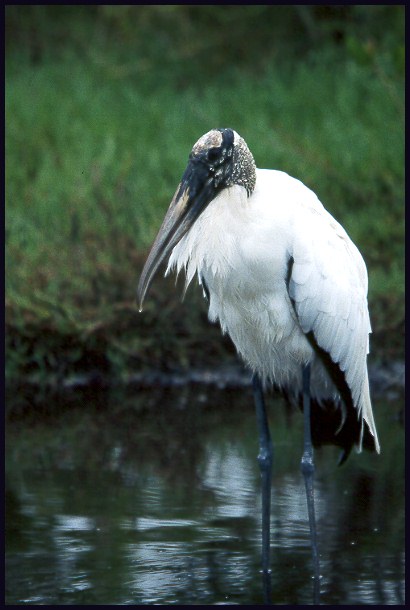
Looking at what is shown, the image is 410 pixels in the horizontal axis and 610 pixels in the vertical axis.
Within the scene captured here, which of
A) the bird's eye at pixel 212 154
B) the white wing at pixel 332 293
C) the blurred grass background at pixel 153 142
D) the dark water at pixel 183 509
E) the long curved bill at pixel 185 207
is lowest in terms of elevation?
the dark water at pixel 183 509

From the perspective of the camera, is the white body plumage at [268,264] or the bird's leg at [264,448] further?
the bird's leg at [264,448]

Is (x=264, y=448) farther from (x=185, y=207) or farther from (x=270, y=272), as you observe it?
(x=185, y=207)

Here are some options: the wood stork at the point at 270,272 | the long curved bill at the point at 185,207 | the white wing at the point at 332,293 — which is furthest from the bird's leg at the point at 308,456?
the long curved bill at the point at 185,207

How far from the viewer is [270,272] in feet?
16.2

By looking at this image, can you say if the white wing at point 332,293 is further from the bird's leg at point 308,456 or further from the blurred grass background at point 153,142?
the blurred grass background at point 153,142

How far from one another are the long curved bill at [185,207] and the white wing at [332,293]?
391 mm

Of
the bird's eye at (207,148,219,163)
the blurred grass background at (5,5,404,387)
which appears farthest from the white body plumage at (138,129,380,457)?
the blurred grass background at (5,5,404,387)

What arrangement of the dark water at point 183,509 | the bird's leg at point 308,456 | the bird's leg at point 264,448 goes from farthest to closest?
the bird's leg at point 264,448 < the bird's leg at point 308,456 < the dark water at point 183,509

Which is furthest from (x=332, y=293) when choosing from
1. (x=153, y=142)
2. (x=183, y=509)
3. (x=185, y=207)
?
(x=153, y=142)

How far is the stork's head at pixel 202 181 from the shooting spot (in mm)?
4879

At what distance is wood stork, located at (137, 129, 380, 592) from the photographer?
4895mm

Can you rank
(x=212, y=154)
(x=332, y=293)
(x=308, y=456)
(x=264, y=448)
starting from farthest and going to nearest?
(x=264, y=448), (x=308, y=456), (x=332, y=293), (x=212, y=154)

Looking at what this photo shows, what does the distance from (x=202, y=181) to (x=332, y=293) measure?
679 mm

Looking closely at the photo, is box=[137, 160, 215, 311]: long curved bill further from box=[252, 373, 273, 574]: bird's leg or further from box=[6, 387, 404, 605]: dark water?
box=[6, 387, 404, 605]: dark water
